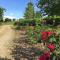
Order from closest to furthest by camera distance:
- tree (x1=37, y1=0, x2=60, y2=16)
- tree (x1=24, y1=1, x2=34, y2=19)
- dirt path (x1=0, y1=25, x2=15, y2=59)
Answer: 1. tree (x1=37, y1=0, x2=60, y2=16)
2. dirt path (x1=0, y1=25, x2=15, y2=59)
3. tree (x1=24, y1=1, x2=34, y2=19)

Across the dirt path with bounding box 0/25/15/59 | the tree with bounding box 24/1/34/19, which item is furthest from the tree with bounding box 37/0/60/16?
the tree with bounding box 24/1/34/19

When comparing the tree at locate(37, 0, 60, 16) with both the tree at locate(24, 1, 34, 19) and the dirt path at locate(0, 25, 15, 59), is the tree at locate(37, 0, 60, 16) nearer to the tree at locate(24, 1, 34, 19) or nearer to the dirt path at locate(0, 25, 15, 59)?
the dirt path at locate(0, 25, 15, 59)

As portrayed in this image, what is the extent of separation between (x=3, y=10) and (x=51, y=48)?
60.3 meters

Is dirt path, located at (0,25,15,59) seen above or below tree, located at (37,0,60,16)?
below

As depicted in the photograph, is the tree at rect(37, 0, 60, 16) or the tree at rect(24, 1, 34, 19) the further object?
the tree at rect(24, 1, 34, 19)

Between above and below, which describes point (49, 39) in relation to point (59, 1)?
below

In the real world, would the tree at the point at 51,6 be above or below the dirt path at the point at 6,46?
above

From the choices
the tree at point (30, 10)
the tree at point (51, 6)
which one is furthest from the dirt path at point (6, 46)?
the tree at point (30, 10)

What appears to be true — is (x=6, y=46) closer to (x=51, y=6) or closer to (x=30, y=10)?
(x=51, y=6)

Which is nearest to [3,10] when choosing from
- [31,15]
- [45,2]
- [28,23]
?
[31,15]

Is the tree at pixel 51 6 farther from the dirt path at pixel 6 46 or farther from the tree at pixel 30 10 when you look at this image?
the tree at pixel 30 10

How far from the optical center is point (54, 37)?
7043mm

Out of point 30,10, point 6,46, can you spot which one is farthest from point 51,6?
point 30,10

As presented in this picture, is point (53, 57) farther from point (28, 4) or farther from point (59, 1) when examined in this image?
point (28, 4)
